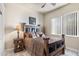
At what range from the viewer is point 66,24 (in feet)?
A: 8.80

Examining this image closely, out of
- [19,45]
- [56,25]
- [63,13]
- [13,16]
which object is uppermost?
[63,13]

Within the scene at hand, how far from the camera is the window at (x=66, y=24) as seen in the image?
2.51 meters

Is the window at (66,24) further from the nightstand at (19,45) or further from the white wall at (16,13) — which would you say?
the nightstand at (19,45)

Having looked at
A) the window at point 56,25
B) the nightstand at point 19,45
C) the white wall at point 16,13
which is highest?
the white wall at point 16,13

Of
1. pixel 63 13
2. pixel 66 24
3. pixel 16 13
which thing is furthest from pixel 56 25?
pixel 16 13

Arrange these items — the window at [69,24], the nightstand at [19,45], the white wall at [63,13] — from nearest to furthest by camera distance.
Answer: the nightstand at [19,45], the white wall at [63,13], the window at [69,24]

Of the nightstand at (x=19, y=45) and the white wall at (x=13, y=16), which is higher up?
the white wall at (x=13, y=16)

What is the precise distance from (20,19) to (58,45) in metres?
1.51

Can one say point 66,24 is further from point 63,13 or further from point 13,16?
point 13,16

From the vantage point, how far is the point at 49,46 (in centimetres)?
174

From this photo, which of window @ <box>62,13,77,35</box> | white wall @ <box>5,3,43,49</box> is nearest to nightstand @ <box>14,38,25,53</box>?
white wall @ <box>5,3,43,49</box>

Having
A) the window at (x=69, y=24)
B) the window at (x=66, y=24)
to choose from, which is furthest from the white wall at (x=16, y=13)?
the window at (x=69, y=24)

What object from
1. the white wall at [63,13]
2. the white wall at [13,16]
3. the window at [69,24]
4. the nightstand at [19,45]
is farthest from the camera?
the window at [69,24]

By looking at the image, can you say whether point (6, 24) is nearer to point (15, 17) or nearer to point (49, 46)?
point (15, 17)
